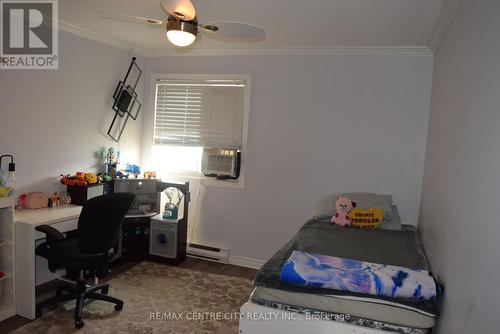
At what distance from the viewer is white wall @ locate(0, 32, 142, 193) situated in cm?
291

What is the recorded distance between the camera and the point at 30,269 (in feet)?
8.32

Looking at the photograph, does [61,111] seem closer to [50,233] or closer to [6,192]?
[6,192]

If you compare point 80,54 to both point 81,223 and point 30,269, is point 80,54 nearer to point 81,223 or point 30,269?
point 81,223

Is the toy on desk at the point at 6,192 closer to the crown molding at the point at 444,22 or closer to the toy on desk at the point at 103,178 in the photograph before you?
the toy on desk at the point at 103,178

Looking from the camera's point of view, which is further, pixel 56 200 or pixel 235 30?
pixel 56 200

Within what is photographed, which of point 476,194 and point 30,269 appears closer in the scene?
point 476,194

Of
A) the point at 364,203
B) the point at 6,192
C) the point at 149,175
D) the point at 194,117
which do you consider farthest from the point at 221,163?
the point at 6,192

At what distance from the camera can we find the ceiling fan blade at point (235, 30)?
2.04 metres

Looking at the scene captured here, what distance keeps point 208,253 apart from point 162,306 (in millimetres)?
1169

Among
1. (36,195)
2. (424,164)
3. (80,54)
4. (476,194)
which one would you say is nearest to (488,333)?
(476,194)

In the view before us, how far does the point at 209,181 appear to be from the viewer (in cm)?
400

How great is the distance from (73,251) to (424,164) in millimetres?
3087

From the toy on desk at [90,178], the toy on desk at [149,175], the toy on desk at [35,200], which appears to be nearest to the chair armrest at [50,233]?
the toy on desk at [35,200]

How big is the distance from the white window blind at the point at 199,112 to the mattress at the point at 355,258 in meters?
1.49
